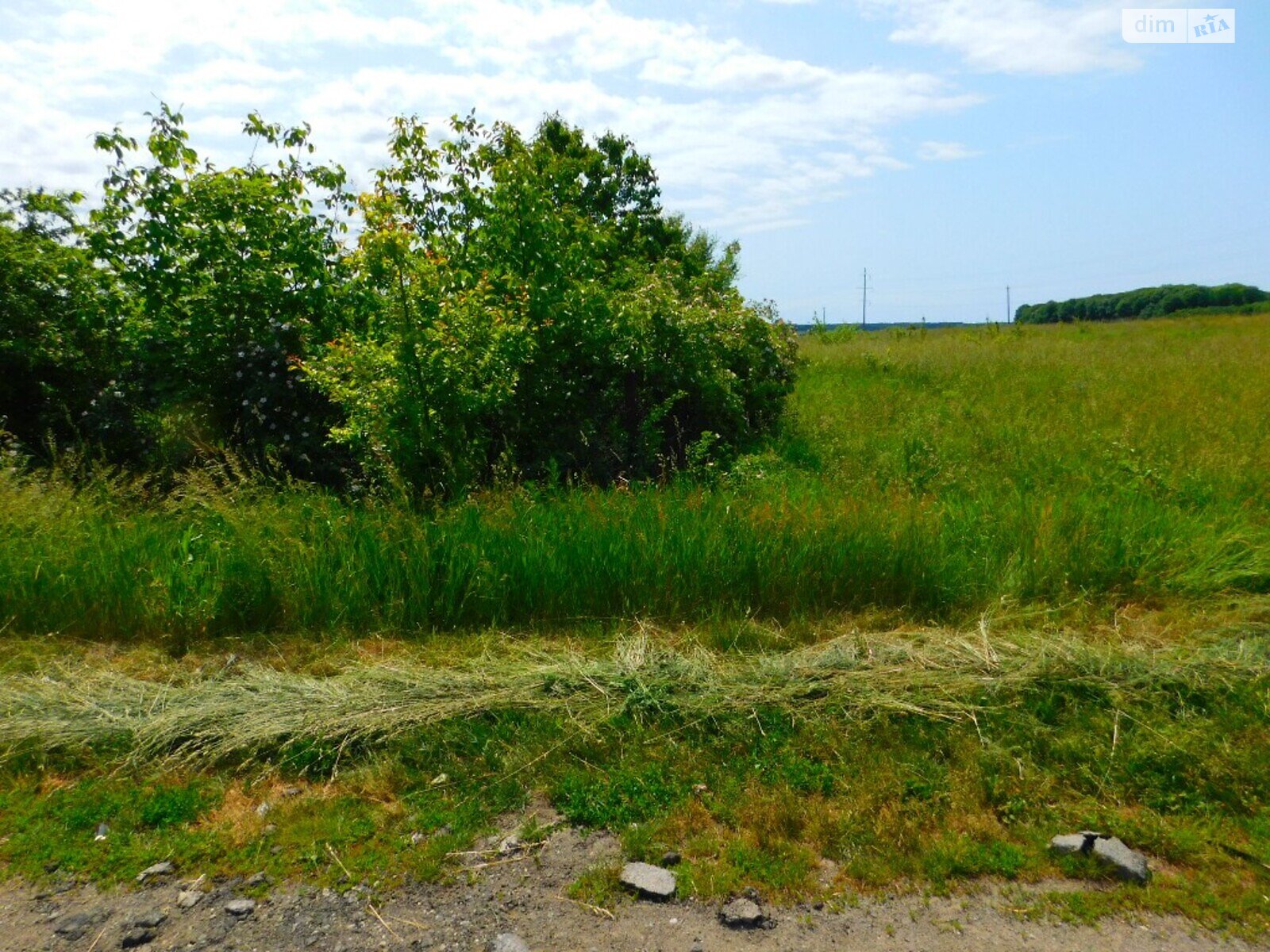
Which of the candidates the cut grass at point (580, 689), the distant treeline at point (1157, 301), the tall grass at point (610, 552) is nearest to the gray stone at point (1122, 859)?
the cut grass at point (580, 689)

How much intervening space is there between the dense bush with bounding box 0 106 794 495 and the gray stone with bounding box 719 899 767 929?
432 cm

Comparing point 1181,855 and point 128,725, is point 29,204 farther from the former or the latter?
point 1181,855

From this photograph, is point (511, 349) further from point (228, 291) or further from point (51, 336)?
point (51, 336)

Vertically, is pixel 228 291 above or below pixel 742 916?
above

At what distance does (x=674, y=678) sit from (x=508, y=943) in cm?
191

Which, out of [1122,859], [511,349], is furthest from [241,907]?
[511,349]

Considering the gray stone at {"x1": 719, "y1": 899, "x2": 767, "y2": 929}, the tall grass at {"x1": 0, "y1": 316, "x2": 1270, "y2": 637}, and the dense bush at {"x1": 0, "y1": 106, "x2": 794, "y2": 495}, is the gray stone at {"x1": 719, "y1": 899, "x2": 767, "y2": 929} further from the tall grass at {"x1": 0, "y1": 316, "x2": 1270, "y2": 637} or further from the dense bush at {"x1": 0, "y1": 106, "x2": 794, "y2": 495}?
the dense bush at {"x1": 0, "y1": 106, "x2": 794, "y2": 495}

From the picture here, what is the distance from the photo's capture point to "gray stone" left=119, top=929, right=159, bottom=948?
3.01 metres

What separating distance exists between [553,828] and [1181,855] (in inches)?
96.6

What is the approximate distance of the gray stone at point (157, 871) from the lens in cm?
332

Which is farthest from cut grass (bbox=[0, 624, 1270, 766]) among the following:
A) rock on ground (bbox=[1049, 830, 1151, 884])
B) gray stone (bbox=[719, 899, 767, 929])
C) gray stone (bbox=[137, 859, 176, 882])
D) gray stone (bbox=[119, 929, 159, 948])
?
gray stone (bbox=[719, 899, 767, 929])

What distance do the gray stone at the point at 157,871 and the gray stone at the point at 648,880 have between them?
68.1 inches

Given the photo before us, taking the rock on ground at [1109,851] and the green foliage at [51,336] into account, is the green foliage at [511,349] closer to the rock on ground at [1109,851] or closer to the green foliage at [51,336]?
the green foliage at [51,336]

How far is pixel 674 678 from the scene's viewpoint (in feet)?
15.5
